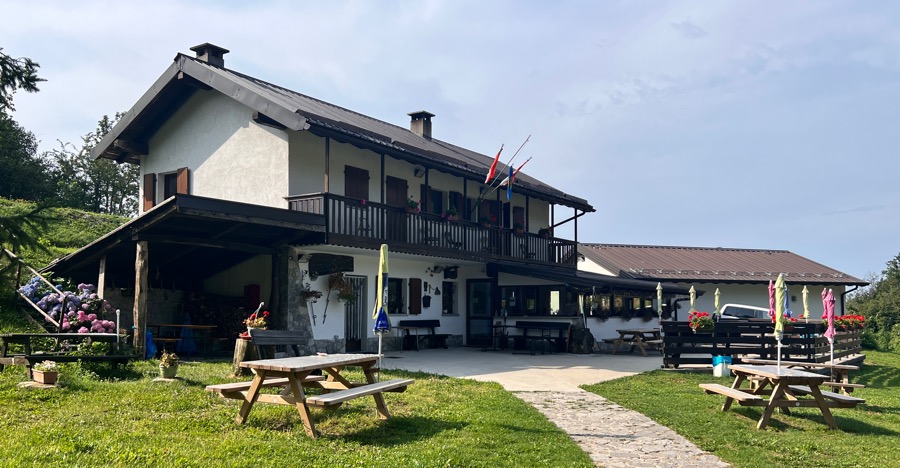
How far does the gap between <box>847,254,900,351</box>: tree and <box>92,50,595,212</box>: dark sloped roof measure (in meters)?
17.3

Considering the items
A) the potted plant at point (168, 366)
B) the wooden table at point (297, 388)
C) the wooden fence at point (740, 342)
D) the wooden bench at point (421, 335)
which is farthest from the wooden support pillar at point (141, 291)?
the wooden fence at point (740, 342)

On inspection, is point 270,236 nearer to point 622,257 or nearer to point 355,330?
point 355,330

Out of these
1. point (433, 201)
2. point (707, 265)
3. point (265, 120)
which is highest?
point (265, 120)

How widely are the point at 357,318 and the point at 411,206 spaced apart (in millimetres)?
3048

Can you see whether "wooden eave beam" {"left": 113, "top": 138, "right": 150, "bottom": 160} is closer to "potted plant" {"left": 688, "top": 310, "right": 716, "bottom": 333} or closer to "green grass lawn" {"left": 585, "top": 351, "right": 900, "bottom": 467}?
"green grass lawn" {"left": 585, "top": 351, "right": 900, "bottom": 467}

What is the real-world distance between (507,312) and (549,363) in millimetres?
5293

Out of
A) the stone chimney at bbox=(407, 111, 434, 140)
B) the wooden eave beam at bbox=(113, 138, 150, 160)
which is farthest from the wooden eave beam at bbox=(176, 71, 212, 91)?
the stone chimney at bbox=(407, 111, 434, 140)

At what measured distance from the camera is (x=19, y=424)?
7.18 m

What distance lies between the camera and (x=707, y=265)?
32.5m

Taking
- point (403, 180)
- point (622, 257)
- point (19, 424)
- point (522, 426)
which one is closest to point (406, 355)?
point (403, 180)

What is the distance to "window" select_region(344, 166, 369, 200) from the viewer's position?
698 inches

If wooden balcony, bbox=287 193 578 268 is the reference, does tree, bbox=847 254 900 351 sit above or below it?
below

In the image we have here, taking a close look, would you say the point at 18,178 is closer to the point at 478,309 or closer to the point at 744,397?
the point at 478,309

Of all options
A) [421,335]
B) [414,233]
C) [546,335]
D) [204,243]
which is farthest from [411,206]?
[546,335]
